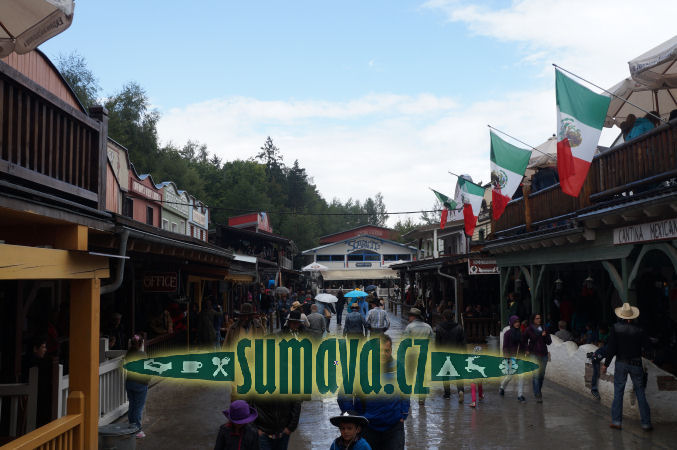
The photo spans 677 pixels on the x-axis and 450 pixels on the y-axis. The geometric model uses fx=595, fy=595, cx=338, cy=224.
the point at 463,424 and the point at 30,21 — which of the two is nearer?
the point at 30,21

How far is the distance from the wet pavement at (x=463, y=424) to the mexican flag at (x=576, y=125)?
3789 millimetres

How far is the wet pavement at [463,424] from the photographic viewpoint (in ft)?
27.3

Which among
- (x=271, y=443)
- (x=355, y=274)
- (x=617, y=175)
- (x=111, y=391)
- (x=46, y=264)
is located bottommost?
(x=111, y=391)

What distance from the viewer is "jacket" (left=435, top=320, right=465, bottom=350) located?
35.3 feet

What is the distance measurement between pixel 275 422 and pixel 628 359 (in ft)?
18.5

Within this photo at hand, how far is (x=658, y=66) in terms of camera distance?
9.79 metres

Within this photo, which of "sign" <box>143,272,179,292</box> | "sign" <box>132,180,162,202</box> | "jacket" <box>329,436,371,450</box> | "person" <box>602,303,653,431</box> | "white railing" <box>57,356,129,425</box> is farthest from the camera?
"sign" <box>132,180,162,202</box>

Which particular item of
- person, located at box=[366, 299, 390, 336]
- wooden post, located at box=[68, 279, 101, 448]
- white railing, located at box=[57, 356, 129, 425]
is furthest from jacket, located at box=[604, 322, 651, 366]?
white railing, located at box=[57, 356, 129, 425]

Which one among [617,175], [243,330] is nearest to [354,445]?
[243,330]

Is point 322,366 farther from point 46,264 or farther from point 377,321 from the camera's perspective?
point 377,321

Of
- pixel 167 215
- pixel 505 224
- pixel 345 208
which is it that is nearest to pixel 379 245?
pixel 167 215

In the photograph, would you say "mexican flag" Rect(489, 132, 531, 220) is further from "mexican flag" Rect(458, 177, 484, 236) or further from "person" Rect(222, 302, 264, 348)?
"person" Rect(222, 302, 264, 348)

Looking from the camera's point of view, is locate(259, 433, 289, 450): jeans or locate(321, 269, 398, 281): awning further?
locate(321, 269, 398, 281): awning

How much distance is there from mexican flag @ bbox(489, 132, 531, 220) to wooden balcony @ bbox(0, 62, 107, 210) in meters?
9.67
